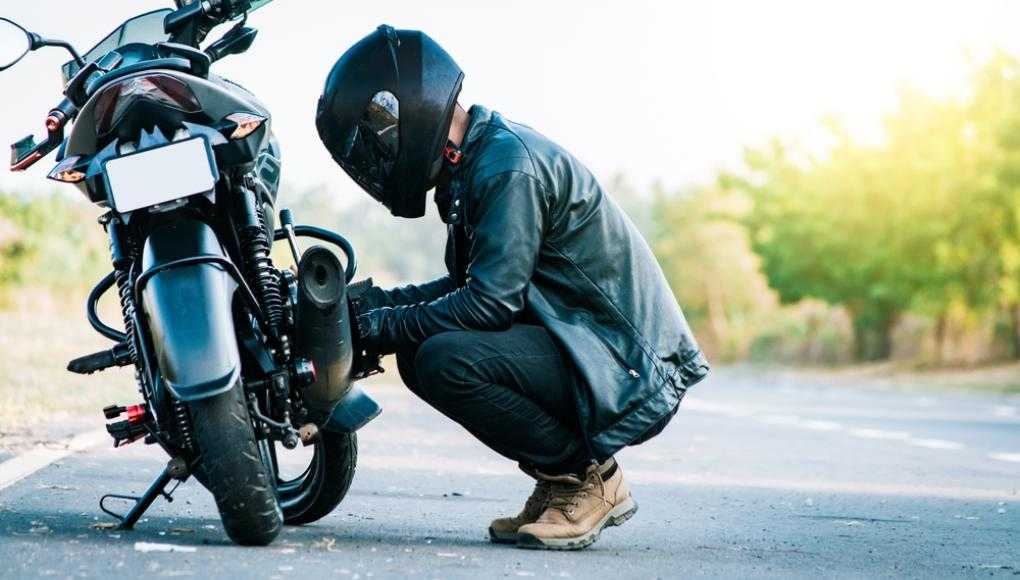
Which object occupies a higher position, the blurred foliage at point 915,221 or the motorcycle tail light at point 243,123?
the motorcycle tail light at point 243,123

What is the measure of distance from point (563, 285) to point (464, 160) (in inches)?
20.4

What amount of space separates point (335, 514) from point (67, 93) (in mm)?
1962

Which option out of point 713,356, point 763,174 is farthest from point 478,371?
point 713,356

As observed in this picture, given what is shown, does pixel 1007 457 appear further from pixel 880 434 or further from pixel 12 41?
pixel 12 41

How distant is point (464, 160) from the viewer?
5.61m

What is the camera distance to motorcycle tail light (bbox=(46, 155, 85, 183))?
5.20 m

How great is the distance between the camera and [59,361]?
1692 centimetres

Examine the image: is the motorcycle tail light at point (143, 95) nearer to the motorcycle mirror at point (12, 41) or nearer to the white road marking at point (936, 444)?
the motorcycle mirror at point (12, 41)

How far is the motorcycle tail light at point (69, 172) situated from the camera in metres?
5.20

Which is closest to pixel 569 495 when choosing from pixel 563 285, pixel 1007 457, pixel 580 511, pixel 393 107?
pixel 580 511

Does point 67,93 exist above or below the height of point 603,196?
above

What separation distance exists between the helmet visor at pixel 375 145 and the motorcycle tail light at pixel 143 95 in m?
0.61

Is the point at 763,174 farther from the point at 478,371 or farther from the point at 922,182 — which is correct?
the point at 478,371

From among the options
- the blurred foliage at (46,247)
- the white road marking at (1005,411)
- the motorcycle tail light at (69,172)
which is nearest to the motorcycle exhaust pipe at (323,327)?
the motorcycle tail light at (69,172)
